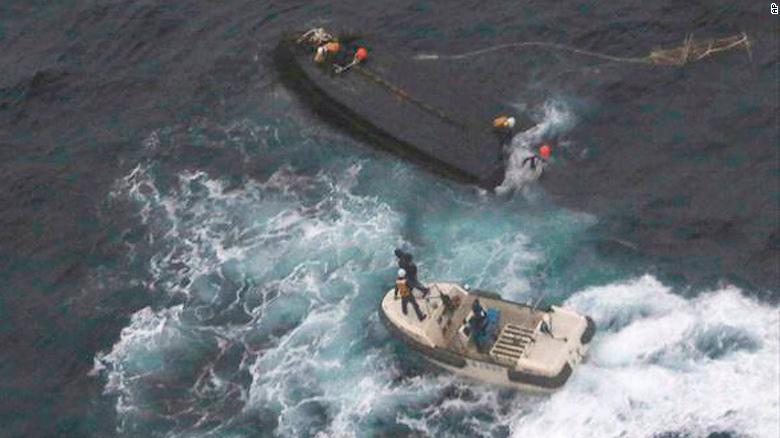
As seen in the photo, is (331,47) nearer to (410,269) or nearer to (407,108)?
(407,108)

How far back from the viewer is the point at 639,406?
165 feet

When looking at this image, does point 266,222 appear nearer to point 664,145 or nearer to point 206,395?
point 206,395

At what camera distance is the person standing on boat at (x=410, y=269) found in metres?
53.4

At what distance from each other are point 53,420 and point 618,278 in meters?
29.1

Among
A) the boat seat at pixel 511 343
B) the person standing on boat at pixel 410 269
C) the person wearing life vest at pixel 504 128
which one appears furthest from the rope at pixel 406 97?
the boat seat at pixel 511 343

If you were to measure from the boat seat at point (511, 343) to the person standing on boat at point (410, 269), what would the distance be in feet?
15.0

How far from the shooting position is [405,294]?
176 ft

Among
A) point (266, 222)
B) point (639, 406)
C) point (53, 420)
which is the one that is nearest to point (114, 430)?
point (53, 420)

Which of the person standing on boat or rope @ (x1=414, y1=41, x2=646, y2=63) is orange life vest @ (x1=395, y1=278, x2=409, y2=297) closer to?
the person standing on boat

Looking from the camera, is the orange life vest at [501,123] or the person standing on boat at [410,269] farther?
the orange life vest at [501,123]

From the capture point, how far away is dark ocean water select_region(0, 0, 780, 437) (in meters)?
52.7

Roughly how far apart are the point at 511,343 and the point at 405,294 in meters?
5.52

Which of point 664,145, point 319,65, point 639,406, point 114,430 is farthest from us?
point 319,65

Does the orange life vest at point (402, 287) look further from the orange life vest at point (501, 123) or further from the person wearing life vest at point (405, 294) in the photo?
the orange life vest at point (501, 123)
